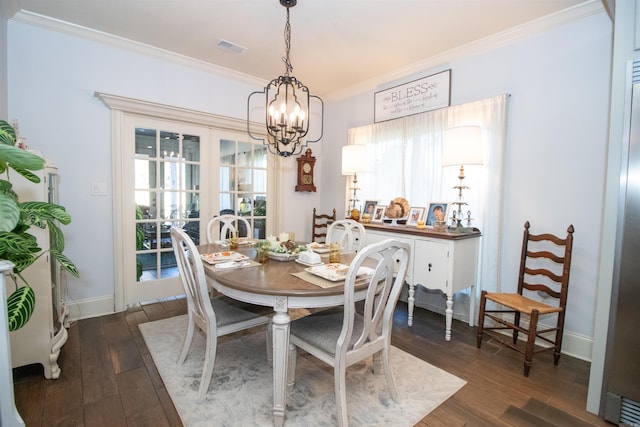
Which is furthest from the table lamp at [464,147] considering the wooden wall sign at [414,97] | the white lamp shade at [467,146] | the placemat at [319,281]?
the placemat at [319,281]

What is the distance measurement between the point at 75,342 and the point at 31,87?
6.96 feet

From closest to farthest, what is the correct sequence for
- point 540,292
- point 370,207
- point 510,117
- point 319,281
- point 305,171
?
point 319,281, point 540,292, point 510,117, point 370,207, point 305,171

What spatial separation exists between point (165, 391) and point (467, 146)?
2796mm

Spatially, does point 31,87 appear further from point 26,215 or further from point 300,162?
point 300,162

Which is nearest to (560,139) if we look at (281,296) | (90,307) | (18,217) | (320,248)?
(320,248)

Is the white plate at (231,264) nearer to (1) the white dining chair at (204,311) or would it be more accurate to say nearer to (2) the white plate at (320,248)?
(1) the white dining chair at (204,311)

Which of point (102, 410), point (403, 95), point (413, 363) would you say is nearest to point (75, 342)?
point (102, 410)

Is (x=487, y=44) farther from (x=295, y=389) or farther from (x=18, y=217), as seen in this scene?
(x=18, y=217)

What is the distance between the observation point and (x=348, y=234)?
2.69 m

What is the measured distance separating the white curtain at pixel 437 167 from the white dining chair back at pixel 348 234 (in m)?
0.61

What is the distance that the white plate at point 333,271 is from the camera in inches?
64.9

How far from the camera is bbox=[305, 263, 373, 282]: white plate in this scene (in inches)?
Result: 64.9

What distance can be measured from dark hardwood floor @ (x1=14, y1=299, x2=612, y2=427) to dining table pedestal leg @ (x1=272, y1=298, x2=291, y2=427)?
0.72ft

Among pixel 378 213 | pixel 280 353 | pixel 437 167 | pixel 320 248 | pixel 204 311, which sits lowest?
pixel 280 353
